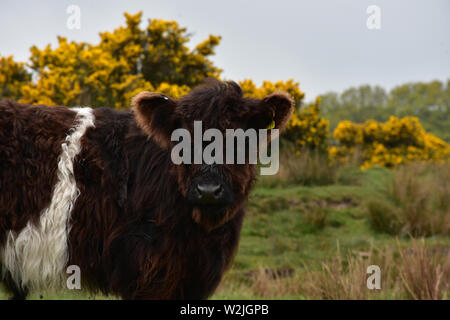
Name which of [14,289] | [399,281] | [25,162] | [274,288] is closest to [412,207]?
[399,281]

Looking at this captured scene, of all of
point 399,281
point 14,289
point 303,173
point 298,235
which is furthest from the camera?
point 303,173

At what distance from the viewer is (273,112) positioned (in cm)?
388

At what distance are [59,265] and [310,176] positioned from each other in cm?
979

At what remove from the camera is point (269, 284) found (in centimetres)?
767

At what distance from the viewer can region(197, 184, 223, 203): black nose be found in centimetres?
340

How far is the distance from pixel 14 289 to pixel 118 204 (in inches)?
45.3

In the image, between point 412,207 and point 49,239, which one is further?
point 412,207

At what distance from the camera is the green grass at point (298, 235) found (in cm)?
805

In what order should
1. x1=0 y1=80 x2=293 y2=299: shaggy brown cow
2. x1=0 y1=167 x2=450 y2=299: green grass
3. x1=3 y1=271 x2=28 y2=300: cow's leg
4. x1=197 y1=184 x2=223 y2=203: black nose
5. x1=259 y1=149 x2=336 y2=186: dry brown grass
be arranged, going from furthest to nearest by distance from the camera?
x1=259 y1=149 x2=336 y2=186: dry brown grass, x1=0 y1=167 x2=450 y2=299: green grass, x1=3 y1=271 x2=28 y2=300: cow's leg, x1=0 y1=80 x2=293 y2=299: shaggy brown cow, x1=197 y1=184 x2=223 y2=203: black nose

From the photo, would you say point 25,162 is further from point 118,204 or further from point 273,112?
point 273,112

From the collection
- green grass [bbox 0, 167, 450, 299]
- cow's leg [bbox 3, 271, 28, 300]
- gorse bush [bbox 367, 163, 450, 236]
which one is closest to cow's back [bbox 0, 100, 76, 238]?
cow's leg [bbox 3, 271, 28, 300]

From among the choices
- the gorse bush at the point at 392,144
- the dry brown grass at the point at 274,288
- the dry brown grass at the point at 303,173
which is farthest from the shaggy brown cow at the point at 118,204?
the gorse bush at the point at 392,144

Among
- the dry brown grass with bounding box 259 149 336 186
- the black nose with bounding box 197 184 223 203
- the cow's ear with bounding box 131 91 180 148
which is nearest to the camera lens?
the black nose with bounding box 197 184 223 203

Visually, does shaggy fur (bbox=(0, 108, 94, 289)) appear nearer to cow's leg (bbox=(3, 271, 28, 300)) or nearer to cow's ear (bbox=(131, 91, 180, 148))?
cow's leg (bbox=(3, 271, 28, 300))
